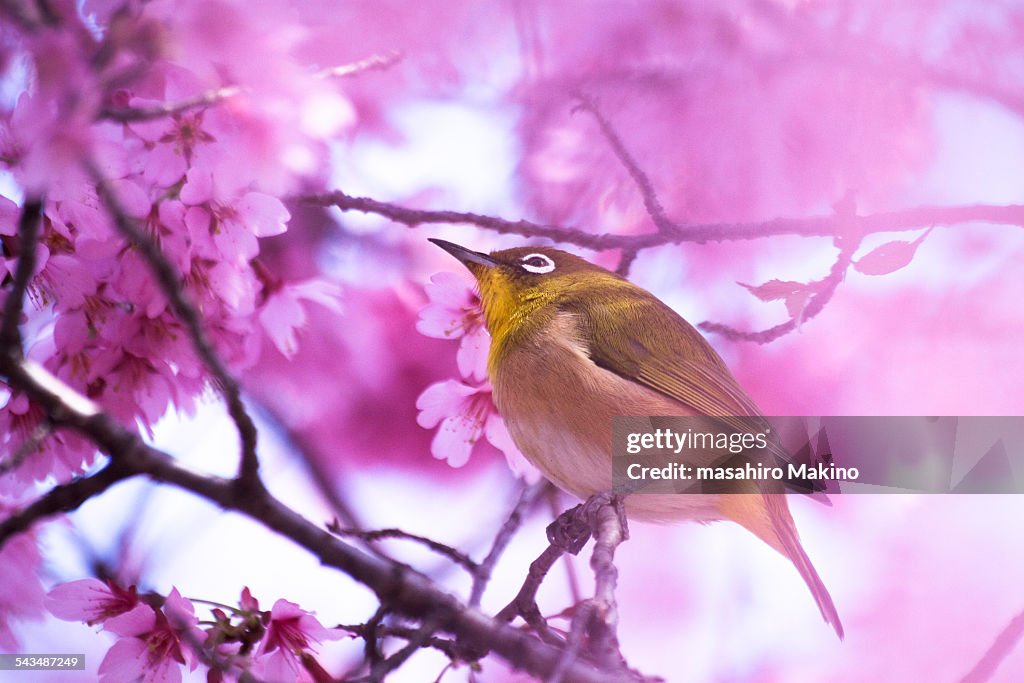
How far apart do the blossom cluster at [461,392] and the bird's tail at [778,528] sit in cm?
20

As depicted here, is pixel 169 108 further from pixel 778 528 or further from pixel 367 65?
pixel 778 528

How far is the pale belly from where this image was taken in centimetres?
72

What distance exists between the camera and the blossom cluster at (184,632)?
66 cm

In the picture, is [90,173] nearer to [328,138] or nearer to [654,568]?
[328,138]

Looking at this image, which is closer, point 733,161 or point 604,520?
point 604,520

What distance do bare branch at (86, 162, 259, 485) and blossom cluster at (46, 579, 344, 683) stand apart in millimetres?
150

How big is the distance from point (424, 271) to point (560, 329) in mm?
173

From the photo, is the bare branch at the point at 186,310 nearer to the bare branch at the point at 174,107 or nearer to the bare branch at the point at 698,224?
the bare branch at the point at 174,107

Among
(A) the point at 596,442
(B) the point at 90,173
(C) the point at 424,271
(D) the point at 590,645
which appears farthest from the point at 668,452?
(B) the point at 90,173

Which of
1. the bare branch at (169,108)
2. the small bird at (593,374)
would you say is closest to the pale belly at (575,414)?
the small bird at (593,374)

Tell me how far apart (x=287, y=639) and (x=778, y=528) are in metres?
0.45

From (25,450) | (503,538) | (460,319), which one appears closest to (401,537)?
(503,538)

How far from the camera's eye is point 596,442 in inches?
28.4

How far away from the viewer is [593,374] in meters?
0.74
